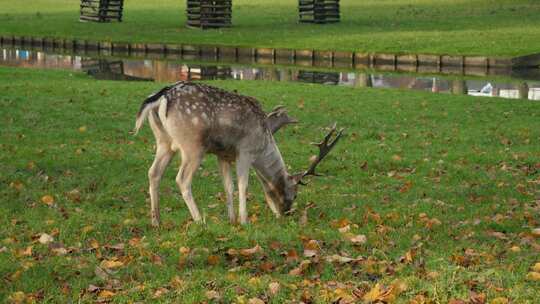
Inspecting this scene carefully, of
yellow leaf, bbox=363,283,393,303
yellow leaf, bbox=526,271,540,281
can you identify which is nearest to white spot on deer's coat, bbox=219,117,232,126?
yellow leaf, bbox=363,283,393,303

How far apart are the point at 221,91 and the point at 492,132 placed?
959 centimetres

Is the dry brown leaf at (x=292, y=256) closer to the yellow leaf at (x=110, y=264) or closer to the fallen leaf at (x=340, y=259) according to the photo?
the fallen leaf at (x=340, y=259)

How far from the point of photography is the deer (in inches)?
456

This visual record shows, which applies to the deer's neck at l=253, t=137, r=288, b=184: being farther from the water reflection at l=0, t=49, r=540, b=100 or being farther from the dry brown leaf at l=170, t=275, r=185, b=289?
the water reflection at l=0, t=49, r=540, b=100

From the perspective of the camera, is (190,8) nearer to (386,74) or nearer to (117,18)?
(117,18)

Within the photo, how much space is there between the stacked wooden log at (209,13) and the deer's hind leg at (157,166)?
135ft

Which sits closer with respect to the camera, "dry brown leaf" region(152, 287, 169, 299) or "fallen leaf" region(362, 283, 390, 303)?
"fallen leaf" region(362, 283, 390, 303)

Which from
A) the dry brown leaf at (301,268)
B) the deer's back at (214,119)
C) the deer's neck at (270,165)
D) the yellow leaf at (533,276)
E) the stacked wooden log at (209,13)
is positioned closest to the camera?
the yellow leaf at (533,276)

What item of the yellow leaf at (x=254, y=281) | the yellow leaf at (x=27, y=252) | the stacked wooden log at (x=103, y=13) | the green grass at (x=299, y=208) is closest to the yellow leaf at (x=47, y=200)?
the green grass at (x=299, y=208)

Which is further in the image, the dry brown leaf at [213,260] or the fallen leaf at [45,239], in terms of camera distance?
the fallen leaf at [45,239]

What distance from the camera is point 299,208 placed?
1338 centimetres

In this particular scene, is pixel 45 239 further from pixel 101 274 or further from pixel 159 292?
pixel 159 292

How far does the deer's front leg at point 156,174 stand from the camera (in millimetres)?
11992

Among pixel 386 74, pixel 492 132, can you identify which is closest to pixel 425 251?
pixel 492 132
